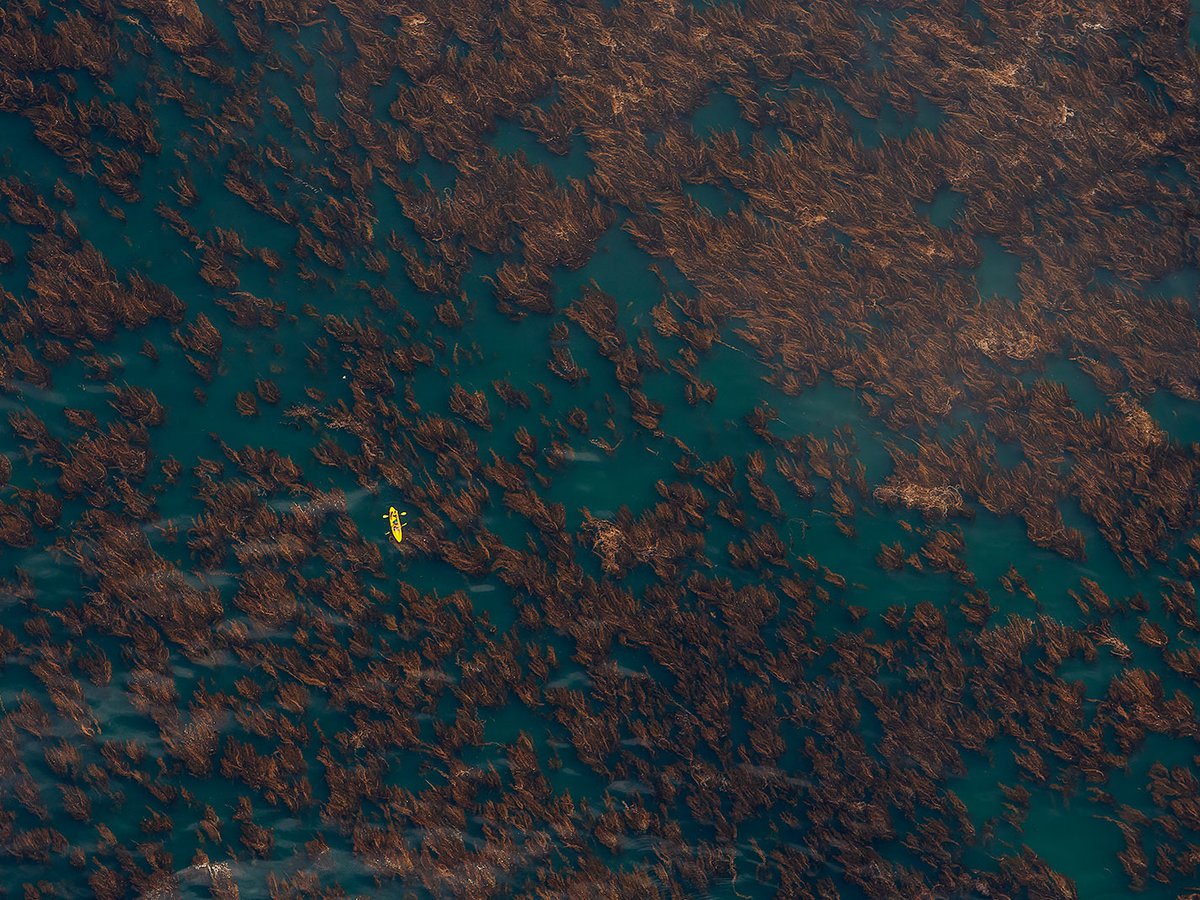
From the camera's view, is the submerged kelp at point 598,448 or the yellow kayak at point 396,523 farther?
the yellow kayak at point 396,523

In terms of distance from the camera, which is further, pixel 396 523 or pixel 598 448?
pixel 598 448

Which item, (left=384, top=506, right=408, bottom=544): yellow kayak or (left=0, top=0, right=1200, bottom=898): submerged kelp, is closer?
(left=0, top=0, right=1200, bottom=898): submerged kelp

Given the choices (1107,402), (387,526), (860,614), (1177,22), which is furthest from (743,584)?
(1177,22)

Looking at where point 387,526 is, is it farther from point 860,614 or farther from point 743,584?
point 860,614
